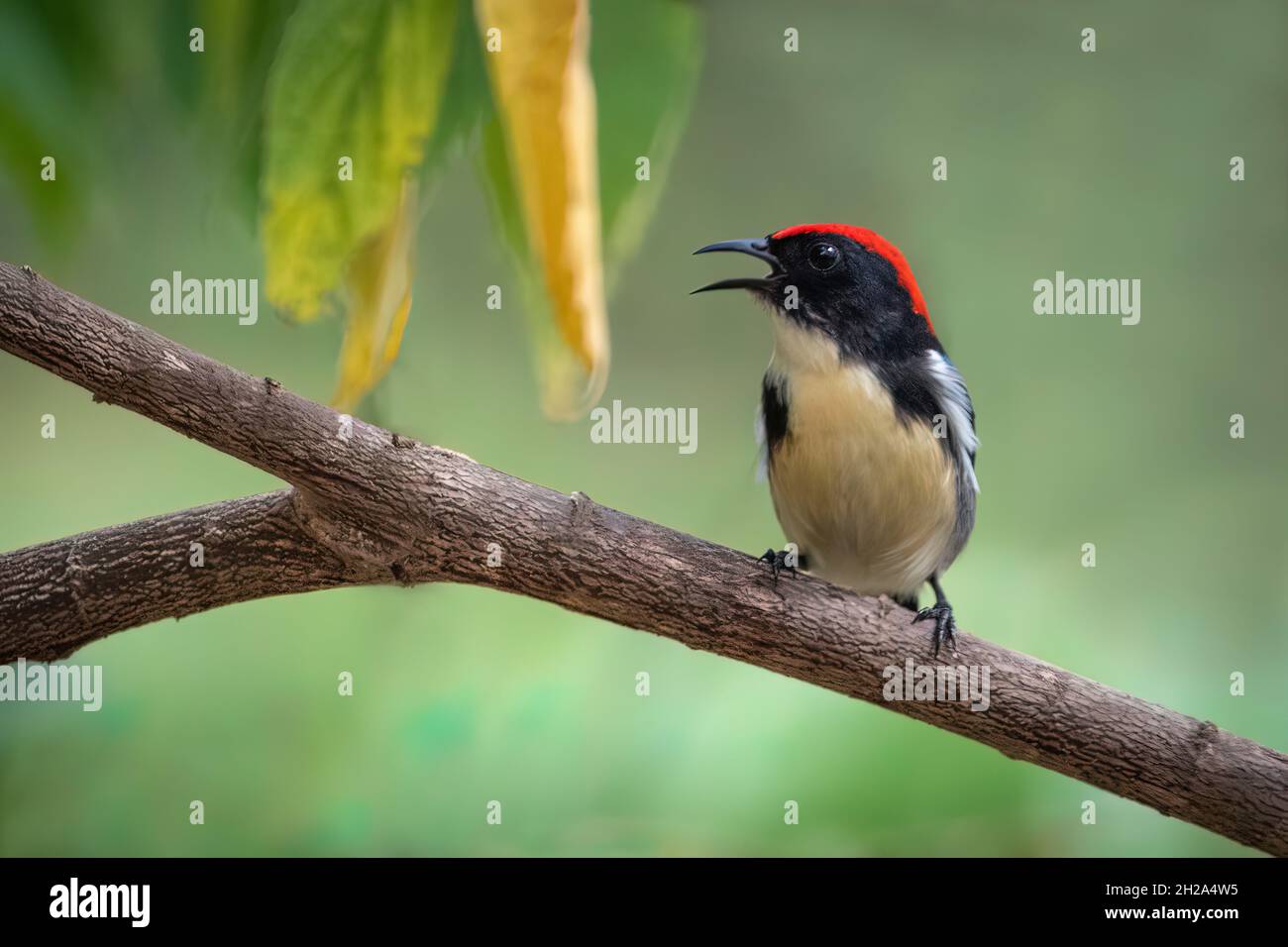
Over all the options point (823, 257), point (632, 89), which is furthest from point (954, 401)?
point (632, 89)

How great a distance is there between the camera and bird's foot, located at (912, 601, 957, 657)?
1596 millimetres

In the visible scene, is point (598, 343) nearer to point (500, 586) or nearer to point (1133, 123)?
point (500, 586)

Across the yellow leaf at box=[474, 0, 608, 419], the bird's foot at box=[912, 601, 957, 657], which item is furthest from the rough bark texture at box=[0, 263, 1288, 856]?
the yellow leaf at box=[474, 0, 608, 419]

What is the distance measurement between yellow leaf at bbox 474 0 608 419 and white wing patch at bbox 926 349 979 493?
57cm

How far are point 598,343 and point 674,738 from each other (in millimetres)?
1087

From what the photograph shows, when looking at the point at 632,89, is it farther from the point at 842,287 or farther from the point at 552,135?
the point at 842,287

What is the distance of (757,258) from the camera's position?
1789mm

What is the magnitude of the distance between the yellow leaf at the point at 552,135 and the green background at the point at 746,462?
2.97 feet

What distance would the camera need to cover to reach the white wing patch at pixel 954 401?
176 centimetres

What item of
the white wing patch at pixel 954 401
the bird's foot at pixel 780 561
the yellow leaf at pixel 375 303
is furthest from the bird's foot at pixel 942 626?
the yellow leaf at pixel 375 303

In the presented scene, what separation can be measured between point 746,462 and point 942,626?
96cm

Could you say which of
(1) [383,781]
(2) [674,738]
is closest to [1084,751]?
(2) [674,738]

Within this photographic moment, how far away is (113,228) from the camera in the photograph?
7.92 feet

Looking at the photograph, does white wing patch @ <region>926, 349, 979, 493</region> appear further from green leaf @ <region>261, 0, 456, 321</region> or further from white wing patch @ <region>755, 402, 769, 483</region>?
green leaf @ <region>261, 0, 456, 321</region>
